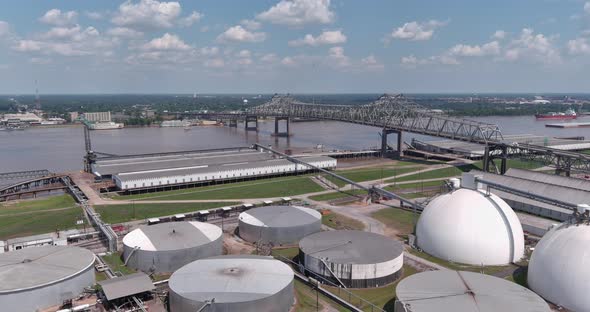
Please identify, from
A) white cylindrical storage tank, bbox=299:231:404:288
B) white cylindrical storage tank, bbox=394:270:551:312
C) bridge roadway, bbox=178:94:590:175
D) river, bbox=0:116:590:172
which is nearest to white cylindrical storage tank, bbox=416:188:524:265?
white cylindrical storage tank, bbox=299:231:404:288

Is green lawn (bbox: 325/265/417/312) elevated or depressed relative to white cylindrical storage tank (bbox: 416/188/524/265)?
depressed

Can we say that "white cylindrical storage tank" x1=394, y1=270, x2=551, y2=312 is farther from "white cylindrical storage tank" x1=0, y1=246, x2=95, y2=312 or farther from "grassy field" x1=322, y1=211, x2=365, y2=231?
"white cylindrical storage tank" x1=0, y1=246, x2=95, y2=312

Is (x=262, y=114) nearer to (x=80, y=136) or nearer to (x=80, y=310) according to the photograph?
(x=80, y=136)

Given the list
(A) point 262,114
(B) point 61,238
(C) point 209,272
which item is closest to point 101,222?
(B) point 61,238

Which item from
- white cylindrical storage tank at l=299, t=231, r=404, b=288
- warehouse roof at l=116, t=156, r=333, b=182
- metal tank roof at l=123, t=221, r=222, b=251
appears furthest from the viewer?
warehouse roof at l=116, t=156, r=333, b=182

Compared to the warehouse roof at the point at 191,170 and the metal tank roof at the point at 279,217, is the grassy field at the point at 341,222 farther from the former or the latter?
the warehouse roof at the point at 191,170

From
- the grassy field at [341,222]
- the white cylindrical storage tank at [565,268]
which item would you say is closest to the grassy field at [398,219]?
the grassy field at [341,222]
